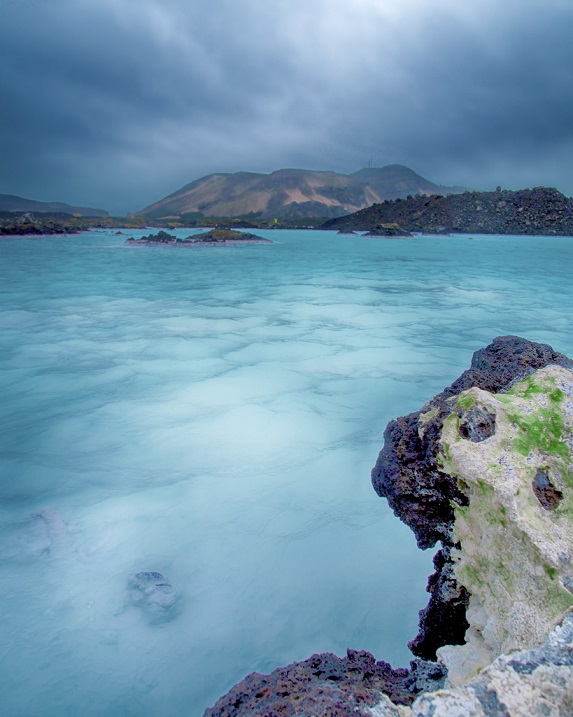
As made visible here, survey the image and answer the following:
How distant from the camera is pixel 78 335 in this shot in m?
8.16

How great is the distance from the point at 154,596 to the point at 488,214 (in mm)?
81664

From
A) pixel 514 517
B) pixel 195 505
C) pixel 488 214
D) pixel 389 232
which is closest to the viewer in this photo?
pixel 514 517

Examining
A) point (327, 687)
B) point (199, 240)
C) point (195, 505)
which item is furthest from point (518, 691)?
point (199, 240)

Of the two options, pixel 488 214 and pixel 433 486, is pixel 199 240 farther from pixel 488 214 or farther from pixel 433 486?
pixel 488 214

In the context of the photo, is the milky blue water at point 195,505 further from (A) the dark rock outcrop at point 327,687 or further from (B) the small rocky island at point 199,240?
(B) the small rocky island at point 199,240

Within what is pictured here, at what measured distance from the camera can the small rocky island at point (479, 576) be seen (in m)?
0.93

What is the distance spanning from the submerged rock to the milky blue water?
0.05 meters

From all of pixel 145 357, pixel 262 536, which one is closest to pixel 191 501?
pixel 262 536

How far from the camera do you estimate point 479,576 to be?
1423 mm

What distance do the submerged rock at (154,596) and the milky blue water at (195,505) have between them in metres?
0.05

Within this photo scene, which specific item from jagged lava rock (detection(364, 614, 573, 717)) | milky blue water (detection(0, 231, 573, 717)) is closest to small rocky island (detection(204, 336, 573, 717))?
jagged lava rock (detection(364, 614, 573, 717))

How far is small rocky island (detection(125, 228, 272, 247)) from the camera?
119ft

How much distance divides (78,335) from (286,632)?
24.0 feet

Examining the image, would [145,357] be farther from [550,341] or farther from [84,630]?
[550,341]
